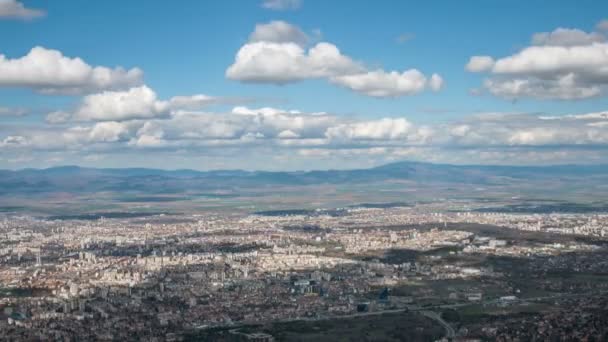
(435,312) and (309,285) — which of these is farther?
(309,285)

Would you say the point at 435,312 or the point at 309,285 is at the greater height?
the point at 309,285

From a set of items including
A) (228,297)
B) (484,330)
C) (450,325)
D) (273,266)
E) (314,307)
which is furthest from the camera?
(273,266)

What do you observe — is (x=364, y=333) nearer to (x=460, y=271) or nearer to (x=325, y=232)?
(x=460, y=271)

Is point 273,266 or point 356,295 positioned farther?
point 273,266

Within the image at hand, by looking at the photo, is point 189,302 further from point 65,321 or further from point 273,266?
point 273,266

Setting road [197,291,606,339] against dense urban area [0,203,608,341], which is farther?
road [197,291,606,339]

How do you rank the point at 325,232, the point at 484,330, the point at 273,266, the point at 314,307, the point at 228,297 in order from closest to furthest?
the point at 484,330, the point at 314,307, the point at 228,297, the point at 273,266, the point at 325,232

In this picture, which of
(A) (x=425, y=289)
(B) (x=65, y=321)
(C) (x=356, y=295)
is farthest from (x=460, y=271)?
(B) (x=65, y=321)

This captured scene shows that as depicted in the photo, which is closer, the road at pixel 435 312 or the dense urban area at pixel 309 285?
the dense urban area at pixel 309 285
